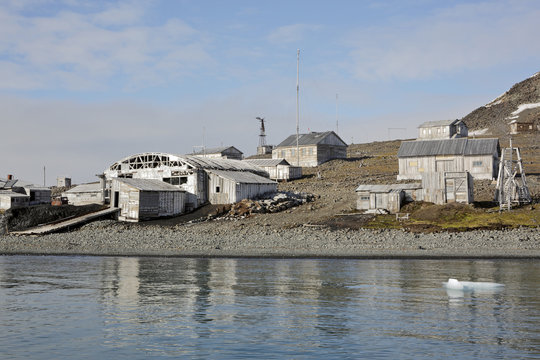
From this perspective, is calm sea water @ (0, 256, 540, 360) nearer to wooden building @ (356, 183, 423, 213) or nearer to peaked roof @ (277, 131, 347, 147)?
wooden building @ (356, 183, 423, 213)

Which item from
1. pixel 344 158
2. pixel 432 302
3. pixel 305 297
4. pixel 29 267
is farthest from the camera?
pixel 344 158

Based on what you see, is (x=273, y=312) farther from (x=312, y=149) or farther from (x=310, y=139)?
(x=310, y=139)

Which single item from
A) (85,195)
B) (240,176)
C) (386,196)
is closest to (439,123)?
(240,176)

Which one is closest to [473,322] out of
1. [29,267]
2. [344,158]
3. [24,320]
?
[24,320]

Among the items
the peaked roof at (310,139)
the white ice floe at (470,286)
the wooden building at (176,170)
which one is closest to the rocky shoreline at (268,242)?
the wooden building at (176,170)

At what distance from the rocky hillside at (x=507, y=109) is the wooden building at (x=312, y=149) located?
39680 millimetres

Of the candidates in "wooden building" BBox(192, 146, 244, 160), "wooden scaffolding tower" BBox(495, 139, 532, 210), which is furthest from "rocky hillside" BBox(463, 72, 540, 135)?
"wooden scaffolding tower" BBox(495, 139, 532, 210)

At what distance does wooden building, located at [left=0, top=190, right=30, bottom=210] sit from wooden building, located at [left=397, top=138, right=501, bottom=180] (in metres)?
41.2

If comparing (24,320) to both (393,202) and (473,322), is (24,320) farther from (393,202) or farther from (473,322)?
(393,202)

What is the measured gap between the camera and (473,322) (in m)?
18.2

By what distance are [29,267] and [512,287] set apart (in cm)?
2571

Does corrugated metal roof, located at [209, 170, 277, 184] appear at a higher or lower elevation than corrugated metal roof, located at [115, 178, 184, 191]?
higher

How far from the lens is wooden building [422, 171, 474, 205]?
1730 inches

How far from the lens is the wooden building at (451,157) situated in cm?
5803
